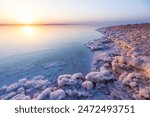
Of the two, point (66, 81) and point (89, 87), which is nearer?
point (89, 87)

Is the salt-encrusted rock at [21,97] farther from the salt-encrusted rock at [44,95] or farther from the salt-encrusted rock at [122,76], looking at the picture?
the salt-encrusted rock at [122,76]

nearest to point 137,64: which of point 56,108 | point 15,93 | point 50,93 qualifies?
point 50,93

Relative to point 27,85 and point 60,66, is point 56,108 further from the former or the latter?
point 60,66

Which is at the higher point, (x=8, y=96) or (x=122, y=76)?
(x=122, y=76)

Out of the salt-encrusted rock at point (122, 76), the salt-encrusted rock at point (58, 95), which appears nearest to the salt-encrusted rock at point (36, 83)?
the salt-encrusted rock at point (58, 95)

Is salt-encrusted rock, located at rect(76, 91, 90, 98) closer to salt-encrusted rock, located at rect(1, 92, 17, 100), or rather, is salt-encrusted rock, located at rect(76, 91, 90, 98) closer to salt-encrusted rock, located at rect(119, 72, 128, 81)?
salt-encrusted rock, located at rect(119, 72, 128, 81)

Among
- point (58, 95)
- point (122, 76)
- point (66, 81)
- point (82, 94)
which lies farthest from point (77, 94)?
point (122, 76)

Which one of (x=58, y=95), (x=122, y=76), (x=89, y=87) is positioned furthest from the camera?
(x=122, y=76)

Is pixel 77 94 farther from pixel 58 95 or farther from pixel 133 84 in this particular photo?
pixel 133 84
